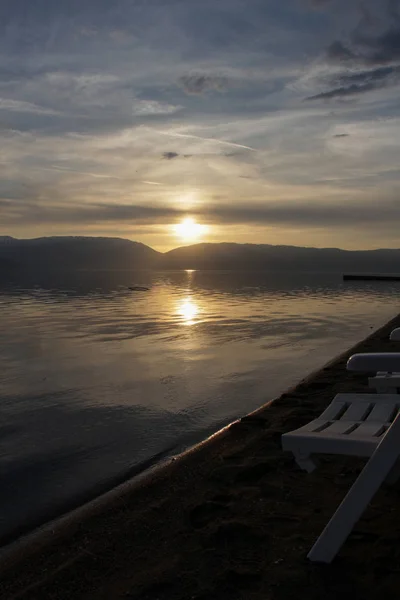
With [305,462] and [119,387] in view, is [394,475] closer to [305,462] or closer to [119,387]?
[305,462]

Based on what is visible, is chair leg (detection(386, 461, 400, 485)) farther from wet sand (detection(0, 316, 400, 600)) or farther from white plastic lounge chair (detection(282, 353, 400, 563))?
wet sand (detection(0, 316, 400, 600))

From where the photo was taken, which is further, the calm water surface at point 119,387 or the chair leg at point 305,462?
the calm water surface at point 119,387

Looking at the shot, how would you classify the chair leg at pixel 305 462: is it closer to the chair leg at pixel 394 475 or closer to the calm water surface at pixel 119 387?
the chair leg at pixel 394 475

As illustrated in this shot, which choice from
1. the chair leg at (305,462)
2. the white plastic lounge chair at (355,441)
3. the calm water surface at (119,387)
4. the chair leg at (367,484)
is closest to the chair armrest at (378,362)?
the white plastic lounge chair at (355,441)

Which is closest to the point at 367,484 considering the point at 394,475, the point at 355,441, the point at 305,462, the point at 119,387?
the point at 355,441

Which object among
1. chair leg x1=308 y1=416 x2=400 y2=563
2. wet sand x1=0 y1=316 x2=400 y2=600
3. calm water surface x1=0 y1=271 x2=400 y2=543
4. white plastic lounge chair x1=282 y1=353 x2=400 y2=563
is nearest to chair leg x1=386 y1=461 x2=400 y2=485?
white plastic lounge chair x1=282 y1=353 x2=400 y2=563

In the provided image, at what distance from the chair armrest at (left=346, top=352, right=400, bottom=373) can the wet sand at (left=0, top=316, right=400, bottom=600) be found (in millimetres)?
1066

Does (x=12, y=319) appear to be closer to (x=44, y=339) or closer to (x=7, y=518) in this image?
(x=44, y=339)

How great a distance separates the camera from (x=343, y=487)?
13.8ft

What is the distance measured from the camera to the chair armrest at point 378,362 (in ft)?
9.80

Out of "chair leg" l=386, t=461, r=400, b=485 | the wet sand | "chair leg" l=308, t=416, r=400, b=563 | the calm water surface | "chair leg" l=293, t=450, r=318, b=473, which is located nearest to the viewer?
"chair leg" l=308, t=416, r=400, b=563

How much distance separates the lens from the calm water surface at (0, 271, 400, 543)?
5301mm

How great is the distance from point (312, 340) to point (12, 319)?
11337mm

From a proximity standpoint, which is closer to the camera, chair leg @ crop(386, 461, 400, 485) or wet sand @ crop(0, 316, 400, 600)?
wet sand @ crop(0, 316, 400, 600)
